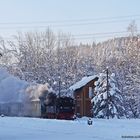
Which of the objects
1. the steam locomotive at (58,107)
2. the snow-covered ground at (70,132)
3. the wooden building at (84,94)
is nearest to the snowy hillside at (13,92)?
the steam locomotive at (58,107)

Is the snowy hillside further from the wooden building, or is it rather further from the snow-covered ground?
the wooden building

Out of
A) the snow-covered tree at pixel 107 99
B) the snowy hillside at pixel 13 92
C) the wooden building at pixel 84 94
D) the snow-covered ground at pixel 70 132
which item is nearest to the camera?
the snow-covered ground at pixel 70 132

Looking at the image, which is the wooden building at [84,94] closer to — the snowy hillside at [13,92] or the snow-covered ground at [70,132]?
the snowy hillside at [13,92]

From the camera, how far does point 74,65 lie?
84.3m

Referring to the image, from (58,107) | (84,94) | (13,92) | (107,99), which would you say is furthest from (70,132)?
(84,94)

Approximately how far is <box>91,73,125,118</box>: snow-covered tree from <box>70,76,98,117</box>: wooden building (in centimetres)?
1156

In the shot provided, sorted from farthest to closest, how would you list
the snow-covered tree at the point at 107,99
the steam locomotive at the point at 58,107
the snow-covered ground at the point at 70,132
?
the snow-covered tree at the point at 107,99, the steam locomotive at the point at 58,107, the snow-covered ground at the point at 70,132

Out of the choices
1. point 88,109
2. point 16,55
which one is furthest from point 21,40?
point 88,109

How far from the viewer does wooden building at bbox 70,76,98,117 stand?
7062 centimetres

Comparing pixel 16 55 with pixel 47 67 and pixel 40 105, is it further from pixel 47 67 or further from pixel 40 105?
pixel 40 105

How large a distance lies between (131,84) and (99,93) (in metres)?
10.8

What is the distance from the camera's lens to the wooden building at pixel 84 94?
70.6m

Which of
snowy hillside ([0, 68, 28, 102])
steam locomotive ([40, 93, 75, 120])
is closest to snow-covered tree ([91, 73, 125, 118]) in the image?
steam locomotive ([40, 93, 75, 120])

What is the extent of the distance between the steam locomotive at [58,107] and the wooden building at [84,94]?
2027 cm
